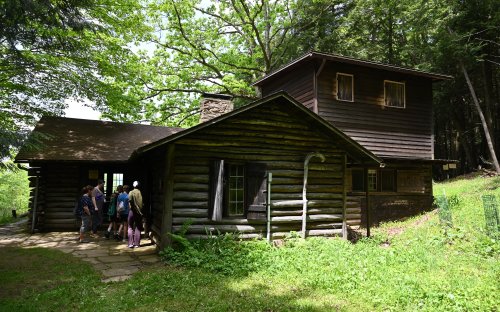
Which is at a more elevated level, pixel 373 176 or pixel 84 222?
pixel 373 176

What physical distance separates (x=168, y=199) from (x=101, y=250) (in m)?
2.79

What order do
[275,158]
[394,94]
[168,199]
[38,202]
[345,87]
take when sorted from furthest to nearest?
1. [394,94]
2. [345,87]
3. [38,202]
4. [275,158]
5. [168,199]

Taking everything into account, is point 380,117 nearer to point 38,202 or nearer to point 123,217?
point 123,217

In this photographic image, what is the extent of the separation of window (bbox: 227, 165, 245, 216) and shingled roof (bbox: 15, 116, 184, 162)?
221 inches

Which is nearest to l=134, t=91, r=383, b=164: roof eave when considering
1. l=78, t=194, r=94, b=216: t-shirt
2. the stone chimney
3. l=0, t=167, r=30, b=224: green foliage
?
the stone chimney

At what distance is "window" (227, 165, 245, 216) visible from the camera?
10.2 metres

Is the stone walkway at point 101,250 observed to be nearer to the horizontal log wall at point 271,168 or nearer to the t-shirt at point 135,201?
the t-shirt at point 135,201

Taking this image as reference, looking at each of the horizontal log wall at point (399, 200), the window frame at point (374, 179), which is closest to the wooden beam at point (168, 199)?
the horizontal log wall at point (399, 200)

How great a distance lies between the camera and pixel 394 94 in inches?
680

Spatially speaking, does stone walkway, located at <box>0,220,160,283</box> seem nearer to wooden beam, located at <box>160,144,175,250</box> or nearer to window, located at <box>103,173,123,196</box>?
wooden beam, located at <box>160,144,175,250</box>

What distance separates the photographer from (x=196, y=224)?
31.1ft

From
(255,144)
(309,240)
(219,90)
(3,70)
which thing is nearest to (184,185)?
(255,144)

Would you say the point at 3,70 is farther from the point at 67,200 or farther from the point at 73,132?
the point at 67,200

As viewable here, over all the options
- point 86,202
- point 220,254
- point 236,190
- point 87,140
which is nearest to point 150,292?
point 220,254
